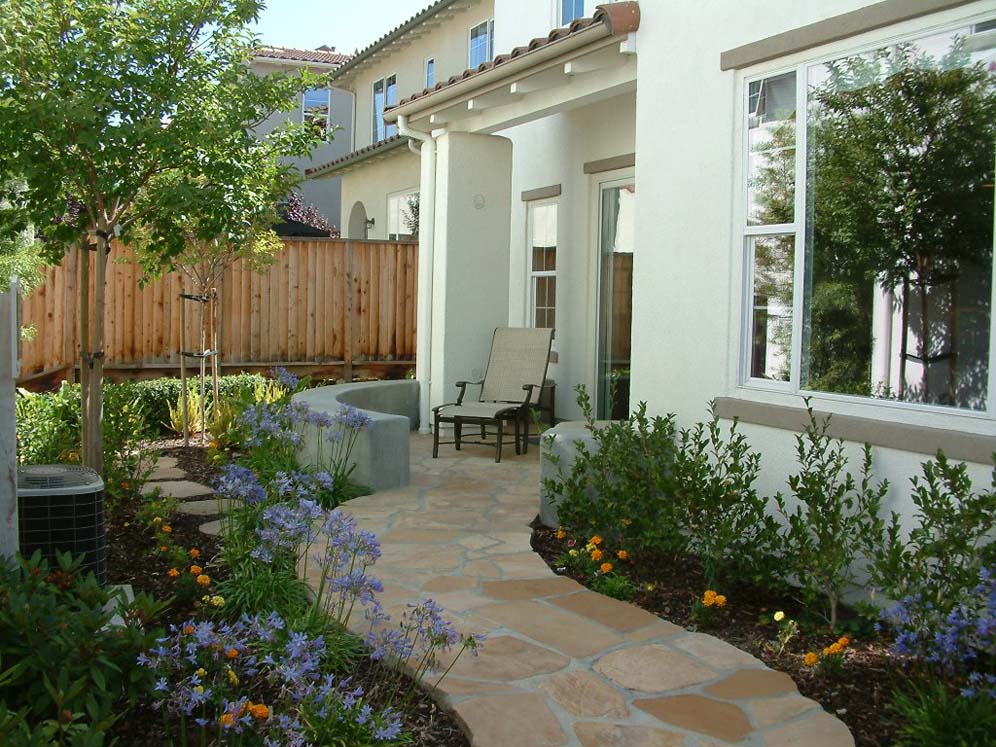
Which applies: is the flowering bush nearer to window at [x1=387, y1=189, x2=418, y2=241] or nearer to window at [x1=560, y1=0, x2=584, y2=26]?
window at [x1=560, y1=0, x2=584, y2=26]

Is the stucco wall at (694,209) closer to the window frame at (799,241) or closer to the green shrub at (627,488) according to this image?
the window frame at (799,241)

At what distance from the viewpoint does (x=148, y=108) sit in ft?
18.0

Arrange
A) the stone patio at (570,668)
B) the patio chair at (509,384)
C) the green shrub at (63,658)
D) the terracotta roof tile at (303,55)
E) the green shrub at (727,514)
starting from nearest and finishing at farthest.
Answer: the green shrub at (63,658)
the stone patio at (570,668)
the green shrub at (727,514)
the patio chair at (509,384)
the terracotta roof tile at (303,55)

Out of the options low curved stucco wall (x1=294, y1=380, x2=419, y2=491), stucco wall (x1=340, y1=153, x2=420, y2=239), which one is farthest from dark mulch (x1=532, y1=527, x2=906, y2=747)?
stucco wall (x1=340, y1=153, x2=420, y2=239)

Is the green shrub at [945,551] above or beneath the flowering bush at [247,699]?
above

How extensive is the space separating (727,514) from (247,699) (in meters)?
2.85

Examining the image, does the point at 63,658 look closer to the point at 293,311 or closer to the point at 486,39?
the point at 293,311

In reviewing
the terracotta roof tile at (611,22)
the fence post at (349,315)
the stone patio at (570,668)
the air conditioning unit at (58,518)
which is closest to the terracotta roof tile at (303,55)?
the fence post at (349,315)

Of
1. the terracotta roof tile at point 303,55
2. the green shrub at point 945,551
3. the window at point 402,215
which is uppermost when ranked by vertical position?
the terracotta roof tile at point 303,55

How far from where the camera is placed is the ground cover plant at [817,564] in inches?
142

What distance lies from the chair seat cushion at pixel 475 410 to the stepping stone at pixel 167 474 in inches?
90.2

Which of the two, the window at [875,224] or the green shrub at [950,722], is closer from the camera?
the green shrub at [950,722]

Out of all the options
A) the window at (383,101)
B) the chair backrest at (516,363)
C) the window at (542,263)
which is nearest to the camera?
the chair backrest at (516,363)

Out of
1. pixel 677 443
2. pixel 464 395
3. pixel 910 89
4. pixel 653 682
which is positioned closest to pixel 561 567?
pixel 677 443
